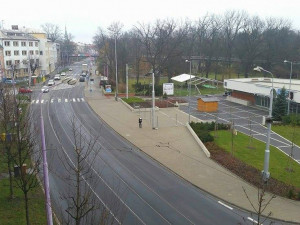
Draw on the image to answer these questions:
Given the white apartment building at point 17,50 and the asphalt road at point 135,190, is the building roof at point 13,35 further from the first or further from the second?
the asphalt road at point 135,190

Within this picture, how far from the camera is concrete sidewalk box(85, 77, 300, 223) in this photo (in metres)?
16.4

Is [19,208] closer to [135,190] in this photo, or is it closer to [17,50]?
[135,190]

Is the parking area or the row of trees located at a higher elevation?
the row of trees

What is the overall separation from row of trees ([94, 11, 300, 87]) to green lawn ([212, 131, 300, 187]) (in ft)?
128

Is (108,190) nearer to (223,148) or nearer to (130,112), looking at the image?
(223,148)

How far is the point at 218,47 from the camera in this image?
3206 inches

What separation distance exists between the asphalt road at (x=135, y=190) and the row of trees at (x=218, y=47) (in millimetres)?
42767

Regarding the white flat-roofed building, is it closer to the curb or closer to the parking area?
the parking area

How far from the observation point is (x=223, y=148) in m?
24.9

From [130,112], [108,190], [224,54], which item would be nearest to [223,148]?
[108,190]

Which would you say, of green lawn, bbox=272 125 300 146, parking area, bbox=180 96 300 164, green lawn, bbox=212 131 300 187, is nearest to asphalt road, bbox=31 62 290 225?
green lawn, bbox=212 131 300 187

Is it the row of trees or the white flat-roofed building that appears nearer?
the white flat-roofed building

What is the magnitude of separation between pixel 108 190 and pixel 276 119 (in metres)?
24.8

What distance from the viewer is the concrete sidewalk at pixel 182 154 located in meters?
16.4
